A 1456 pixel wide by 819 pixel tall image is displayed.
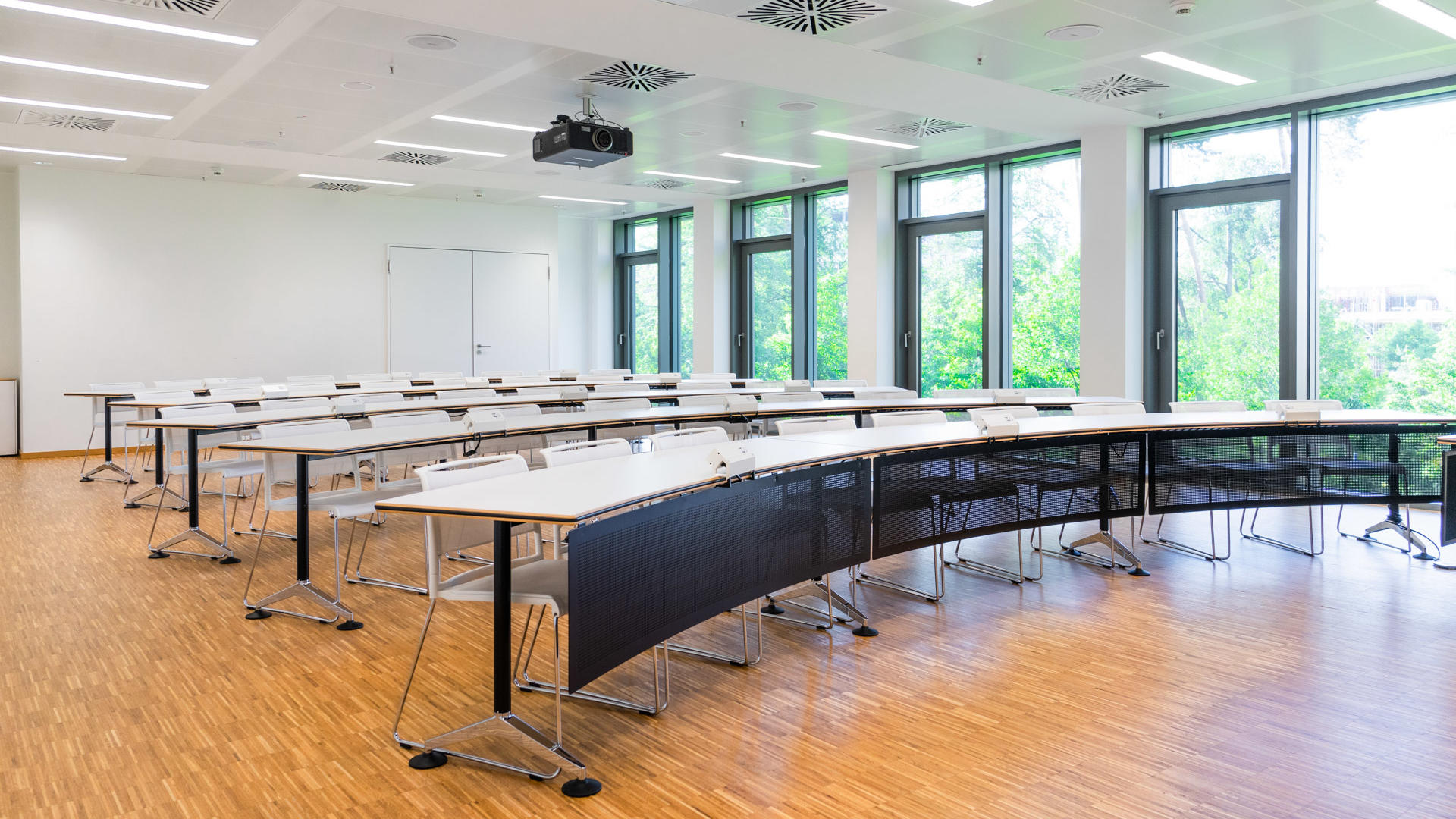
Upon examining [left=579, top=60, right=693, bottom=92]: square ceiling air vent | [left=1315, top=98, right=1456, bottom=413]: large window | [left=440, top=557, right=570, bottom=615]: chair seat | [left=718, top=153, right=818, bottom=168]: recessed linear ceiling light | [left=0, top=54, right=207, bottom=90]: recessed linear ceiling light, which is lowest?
[left=440, top=557, right=570, bottom=615]: chair seat

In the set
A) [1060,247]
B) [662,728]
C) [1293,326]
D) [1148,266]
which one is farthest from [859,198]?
[662,728]

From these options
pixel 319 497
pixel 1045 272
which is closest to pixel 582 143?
pixel 319 497

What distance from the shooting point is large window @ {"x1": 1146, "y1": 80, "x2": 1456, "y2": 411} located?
7555 mm

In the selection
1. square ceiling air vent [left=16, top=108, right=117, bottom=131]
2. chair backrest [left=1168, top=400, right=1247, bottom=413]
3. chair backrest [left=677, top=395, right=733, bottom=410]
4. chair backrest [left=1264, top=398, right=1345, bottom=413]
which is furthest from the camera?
square ceiling air vent [left=16, top=108, right=117, bottom=131]

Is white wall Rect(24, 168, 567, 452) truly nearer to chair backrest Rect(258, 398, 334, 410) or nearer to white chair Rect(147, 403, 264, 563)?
chair backrest Rect(258, 398, 334, 410)

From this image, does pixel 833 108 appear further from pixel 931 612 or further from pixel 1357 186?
pixel 931 612

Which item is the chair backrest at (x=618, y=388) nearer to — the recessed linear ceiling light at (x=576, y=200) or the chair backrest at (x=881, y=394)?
the chair backrest at (x=881, y=394)

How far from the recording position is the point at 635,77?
23.9ft

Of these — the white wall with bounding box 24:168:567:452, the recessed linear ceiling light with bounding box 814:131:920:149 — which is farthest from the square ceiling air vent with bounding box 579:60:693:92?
the white wall with bounding box 24:168:567:452

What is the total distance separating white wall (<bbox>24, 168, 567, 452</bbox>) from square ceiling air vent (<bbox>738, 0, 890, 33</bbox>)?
9113mm

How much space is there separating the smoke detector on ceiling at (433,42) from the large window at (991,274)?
6.01 m

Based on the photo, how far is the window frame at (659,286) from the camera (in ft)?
49.3

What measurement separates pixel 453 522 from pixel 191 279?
10942mm

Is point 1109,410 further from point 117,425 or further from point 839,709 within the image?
point 117,425
